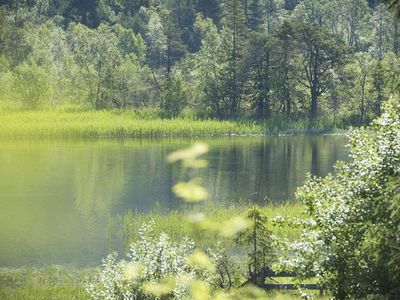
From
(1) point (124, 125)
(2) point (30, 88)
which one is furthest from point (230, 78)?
(2) point (30, 88)

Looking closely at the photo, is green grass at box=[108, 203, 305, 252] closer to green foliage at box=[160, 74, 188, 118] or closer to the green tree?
green foliage at box=[160, 74, 188, 118]

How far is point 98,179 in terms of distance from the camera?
41.8 meters

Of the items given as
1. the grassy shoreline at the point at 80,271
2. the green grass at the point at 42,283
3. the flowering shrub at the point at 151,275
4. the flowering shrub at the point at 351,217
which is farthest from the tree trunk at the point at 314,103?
the flowering shrub at the point at 351,217

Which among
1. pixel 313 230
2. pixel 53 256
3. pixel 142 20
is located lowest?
pixel 53 256

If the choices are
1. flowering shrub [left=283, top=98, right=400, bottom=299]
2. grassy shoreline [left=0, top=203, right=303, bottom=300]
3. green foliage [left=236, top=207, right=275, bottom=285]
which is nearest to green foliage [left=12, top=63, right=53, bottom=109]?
grassy shoreline [left=0, top=203, right=303, bottom=300]

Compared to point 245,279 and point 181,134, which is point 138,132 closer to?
point 181,134

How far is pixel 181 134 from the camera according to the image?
70.0 m

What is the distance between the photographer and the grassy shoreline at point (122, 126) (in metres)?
66.0

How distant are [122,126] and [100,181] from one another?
28.4 metres

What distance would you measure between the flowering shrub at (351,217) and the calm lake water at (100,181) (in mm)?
13464

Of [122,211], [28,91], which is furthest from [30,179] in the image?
[28,91]

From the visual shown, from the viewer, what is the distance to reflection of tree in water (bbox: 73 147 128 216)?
111ft

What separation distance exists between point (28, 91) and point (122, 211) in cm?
4734

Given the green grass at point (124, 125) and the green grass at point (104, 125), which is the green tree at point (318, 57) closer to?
the green grass at point (124, 125)
